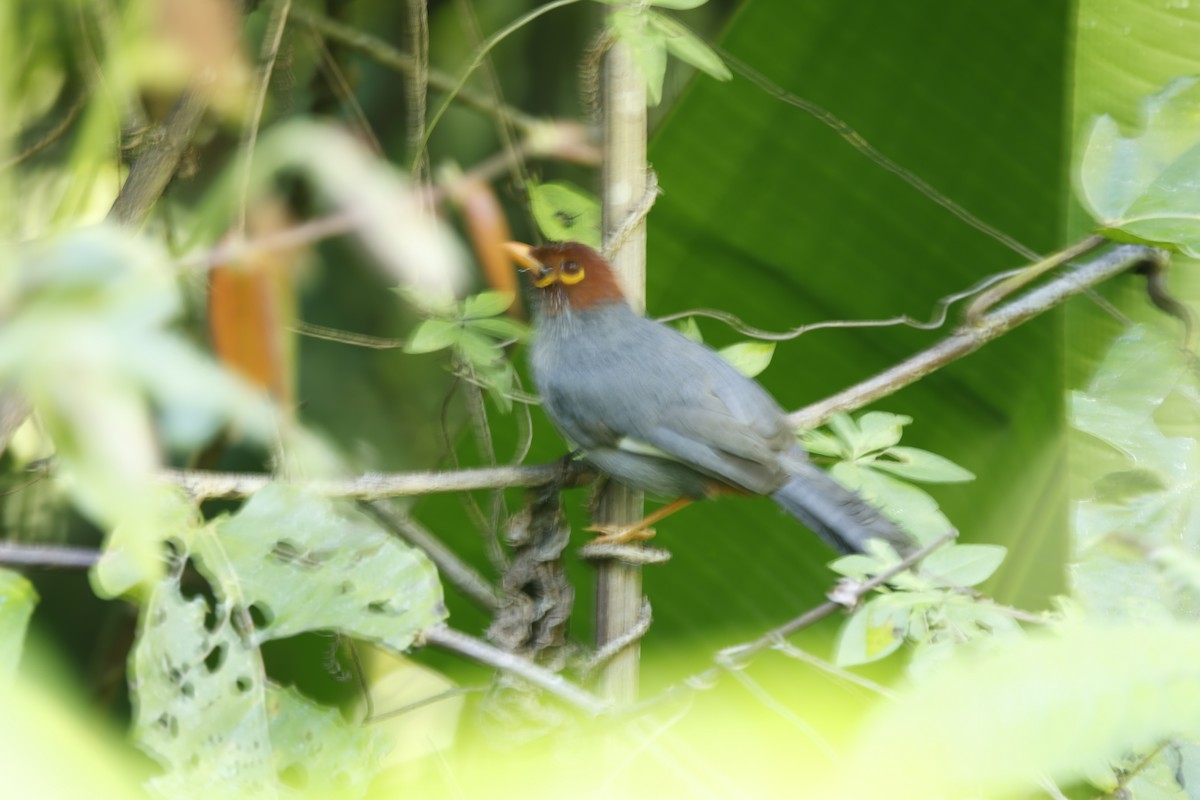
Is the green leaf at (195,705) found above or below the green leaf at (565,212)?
below

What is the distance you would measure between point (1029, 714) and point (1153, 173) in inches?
58.8

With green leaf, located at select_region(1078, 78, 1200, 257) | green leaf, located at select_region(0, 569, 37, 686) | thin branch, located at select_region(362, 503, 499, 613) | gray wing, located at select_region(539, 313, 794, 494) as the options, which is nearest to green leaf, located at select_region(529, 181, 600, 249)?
gray wing, located at select_region(539, 313, 794, 494)

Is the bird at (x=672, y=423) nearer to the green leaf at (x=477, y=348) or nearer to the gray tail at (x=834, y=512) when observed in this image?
the gray tail at (x=834, y=512)

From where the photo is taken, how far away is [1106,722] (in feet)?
2.36

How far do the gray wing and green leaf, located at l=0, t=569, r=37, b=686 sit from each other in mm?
1132

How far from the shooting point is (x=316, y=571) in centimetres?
141

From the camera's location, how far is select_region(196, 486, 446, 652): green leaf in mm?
1387

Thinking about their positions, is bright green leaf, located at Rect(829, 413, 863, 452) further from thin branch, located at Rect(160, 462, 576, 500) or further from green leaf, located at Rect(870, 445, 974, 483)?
thin branch, located at Rect(160, 462, 576, 500)

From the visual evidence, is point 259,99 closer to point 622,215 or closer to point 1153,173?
point 622,215

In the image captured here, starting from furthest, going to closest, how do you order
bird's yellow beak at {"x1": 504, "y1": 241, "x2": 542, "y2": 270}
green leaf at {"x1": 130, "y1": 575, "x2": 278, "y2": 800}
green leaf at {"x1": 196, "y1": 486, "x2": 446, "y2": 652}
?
1. bird's yellow beak at {"x1": 504, "y1": 241, "x2": 542, "y2": 270}
2. green leaf at {"x1": 196, "y1": 486, "x2": 446, "y2": 652}
3. green leaf at {"x1": 130, "y1": 575, "x2": 278, "y2": 800}

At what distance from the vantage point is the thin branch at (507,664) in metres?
1.39

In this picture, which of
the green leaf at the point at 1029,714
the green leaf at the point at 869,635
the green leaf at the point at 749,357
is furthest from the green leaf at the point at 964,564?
the green leaf at the point at 749,357

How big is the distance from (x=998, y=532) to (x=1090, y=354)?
0.46m

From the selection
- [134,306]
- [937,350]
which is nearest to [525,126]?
[937,350]
